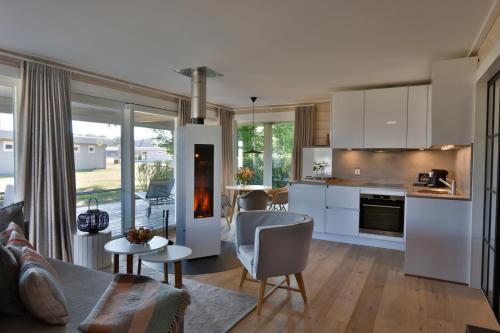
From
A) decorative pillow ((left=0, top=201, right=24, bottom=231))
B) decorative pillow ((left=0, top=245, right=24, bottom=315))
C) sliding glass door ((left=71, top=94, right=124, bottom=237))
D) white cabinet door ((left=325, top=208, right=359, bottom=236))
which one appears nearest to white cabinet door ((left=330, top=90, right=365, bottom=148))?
white cabinet door ((left=325, top=208, right=359, bottom=236))

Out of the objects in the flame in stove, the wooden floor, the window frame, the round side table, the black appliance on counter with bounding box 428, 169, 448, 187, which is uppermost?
the window frame

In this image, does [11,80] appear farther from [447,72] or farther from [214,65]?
[447,72]

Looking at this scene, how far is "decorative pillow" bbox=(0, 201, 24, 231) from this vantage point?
101 inches

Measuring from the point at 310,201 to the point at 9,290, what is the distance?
14.1 ft

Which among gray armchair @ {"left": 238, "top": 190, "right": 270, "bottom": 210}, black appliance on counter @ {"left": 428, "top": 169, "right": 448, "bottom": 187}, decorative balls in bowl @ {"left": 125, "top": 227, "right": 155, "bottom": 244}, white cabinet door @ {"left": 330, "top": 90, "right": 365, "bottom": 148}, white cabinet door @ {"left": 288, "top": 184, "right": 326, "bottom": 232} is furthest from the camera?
gray armchair @ {"left": 238, "top": 190, "right": 270, "bottom": 210}

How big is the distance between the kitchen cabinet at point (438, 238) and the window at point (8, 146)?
182 inches

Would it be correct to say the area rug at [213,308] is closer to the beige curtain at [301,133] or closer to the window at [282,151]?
the beige curtain at [301,133]

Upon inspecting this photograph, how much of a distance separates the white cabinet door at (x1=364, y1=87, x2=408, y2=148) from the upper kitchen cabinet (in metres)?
1.19

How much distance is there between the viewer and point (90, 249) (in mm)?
3779

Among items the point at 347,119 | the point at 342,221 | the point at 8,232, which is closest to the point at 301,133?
the point at 347,119

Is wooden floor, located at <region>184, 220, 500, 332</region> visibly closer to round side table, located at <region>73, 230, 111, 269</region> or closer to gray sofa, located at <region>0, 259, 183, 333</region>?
gray sofa, located at <region>0, 259, 183, 333</region>

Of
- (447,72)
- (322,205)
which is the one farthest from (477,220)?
(322,205)

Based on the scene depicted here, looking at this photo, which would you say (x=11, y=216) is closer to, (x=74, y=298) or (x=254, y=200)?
(x=74, y=298)

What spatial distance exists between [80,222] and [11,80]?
5.80 feet
